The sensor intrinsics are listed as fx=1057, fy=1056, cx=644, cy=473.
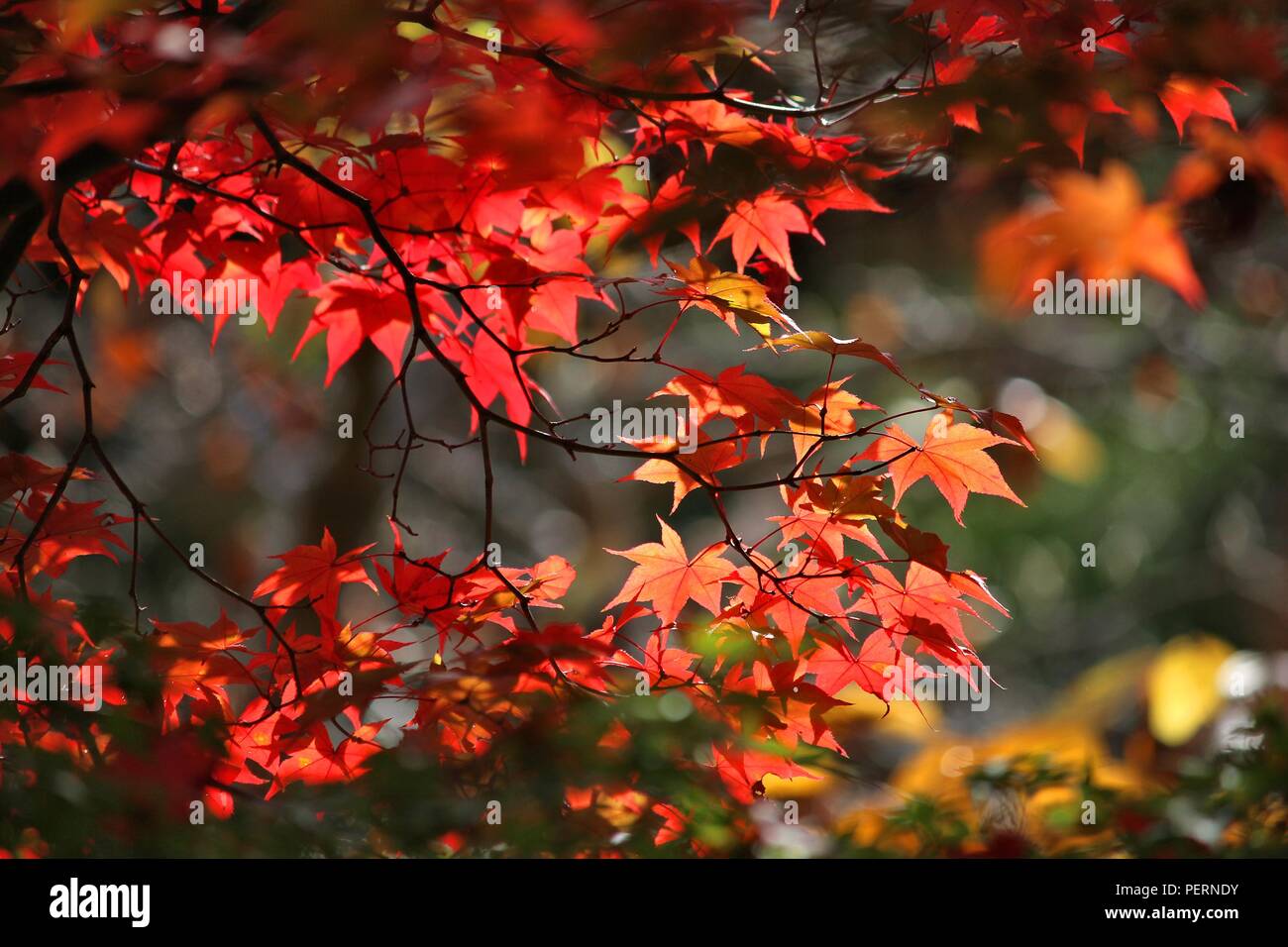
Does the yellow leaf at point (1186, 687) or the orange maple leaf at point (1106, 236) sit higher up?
the orange maple leaf at point (1106, 236)

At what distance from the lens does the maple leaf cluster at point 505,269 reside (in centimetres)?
77

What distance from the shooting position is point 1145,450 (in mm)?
5062

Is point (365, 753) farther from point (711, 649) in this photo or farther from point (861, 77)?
point (861, 77)

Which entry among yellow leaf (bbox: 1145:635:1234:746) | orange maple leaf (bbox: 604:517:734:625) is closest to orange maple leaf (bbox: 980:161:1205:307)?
yellow leaf (bbox: 1145:635:1234:746)

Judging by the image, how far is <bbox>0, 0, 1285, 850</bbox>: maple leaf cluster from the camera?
774 mm

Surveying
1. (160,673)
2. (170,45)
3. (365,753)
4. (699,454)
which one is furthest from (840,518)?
(170,45)

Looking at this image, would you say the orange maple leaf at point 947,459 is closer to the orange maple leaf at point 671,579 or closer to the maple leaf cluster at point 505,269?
the maple leaf cluster at point 505,269

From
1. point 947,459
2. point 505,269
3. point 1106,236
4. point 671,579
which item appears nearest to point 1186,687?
point 947,459

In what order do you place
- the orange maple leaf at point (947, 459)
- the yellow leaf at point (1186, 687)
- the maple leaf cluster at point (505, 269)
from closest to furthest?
the maple leaf cluster at point (505, 269), the orange maple leaf at point (947, 459), the yellow leaf at point (1186, 687)

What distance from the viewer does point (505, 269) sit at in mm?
1049

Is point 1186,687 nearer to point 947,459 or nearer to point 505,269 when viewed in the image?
point 947,459

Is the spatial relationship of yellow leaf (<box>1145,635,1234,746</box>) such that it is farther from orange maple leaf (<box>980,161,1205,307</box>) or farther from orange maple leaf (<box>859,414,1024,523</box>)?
orange maple leaf (<box>980,161,1205,307</box>)

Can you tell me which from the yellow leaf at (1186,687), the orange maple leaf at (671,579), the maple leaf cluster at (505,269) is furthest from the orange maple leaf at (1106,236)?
the orange maple leaf at (671,579)

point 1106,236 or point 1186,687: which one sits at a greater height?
point 1106,236
